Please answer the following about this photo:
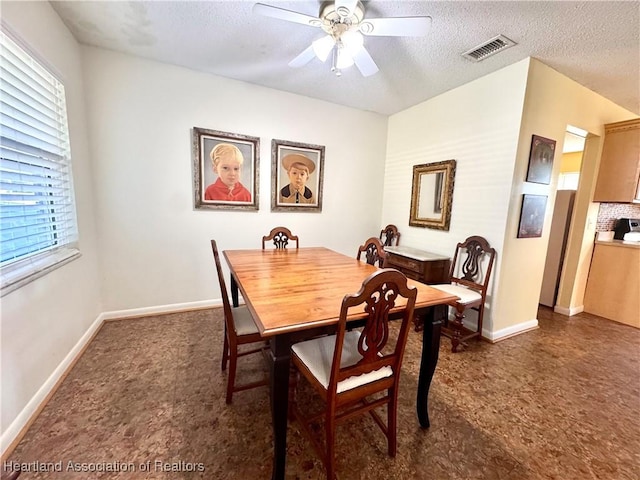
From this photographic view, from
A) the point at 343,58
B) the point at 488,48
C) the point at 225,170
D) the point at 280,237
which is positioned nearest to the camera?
the point at 343,58

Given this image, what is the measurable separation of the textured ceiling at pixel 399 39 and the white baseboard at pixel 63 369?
2.49m

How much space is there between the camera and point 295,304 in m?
1.23

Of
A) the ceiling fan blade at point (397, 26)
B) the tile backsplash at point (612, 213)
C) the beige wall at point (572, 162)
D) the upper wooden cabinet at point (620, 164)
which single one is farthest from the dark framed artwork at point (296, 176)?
the beige wall at point (572, 162)

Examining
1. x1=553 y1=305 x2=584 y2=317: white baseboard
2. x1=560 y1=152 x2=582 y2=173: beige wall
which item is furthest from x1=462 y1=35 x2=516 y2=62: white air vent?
x1=560 y1=152 x2=582 y2=173: beige wall

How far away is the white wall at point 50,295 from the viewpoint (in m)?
1.37

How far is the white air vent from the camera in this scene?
1979 mm

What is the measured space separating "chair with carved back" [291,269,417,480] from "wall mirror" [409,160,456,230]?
6.82 feet

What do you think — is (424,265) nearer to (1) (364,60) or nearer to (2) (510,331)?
(2) (510,331)

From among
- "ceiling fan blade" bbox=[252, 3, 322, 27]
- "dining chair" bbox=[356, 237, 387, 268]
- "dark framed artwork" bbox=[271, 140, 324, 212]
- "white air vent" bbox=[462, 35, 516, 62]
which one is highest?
"white air vent" bbox=[462, 35, 516, 62]

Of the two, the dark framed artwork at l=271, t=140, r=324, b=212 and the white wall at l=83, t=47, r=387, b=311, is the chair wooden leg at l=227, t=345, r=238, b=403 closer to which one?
the white wall at l=83, t=47, r=387, b=311

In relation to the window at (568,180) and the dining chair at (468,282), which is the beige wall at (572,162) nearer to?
the window at (568,180)

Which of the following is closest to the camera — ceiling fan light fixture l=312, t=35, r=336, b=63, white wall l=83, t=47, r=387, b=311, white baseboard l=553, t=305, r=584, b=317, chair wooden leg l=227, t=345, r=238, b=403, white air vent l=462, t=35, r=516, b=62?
chair wooden leg l=227, t=345, r=238, b=403

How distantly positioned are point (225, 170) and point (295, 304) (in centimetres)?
222

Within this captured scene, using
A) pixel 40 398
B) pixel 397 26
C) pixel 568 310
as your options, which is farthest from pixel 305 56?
pixel 568 310
